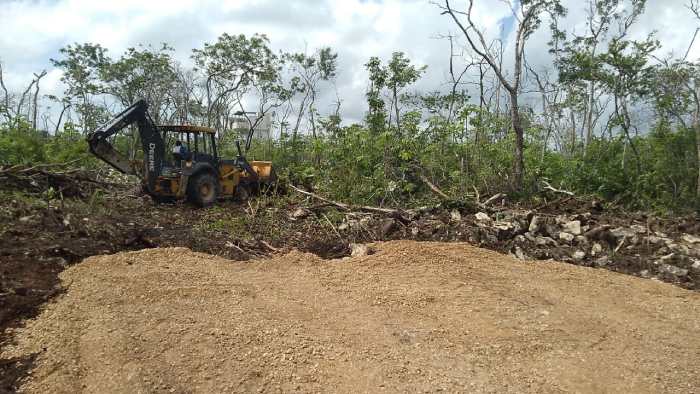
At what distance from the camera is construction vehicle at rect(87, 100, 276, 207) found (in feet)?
28.4

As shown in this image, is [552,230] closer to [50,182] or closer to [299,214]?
[299,214]

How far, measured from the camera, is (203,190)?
946 cm

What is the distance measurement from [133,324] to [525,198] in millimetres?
6972

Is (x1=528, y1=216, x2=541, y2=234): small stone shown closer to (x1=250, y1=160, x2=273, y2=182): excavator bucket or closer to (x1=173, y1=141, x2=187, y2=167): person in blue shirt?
(x1=250, y1=160, x2=273, y2=182): excavator bucket

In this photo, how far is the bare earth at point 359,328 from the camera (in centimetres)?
304

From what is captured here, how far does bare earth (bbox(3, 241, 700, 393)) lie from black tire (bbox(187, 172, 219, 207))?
13.4ft

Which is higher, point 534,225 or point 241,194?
point 241,194

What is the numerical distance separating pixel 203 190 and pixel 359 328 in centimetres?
648

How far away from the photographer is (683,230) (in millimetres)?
6902

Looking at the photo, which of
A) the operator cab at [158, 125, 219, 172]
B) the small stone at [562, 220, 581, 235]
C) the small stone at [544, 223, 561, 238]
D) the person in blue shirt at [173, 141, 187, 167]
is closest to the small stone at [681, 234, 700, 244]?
the small stone at [562, 220, 581, 235]

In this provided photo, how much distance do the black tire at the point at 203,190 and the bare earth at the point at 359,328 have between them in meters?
4.10

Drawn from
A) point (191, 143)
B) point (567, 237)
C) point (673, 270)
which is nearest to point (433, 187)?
point (567, 237)

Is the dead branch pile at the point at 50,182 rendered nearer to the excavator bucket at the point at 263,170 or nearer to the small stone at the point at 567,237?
the excavator bucket at the point at 263,170

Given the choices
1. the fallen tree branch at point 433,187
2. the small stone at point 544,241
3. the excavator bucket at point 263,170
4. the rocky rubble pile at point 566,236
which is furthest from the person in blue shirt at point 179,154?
the small stone at point 544,241
